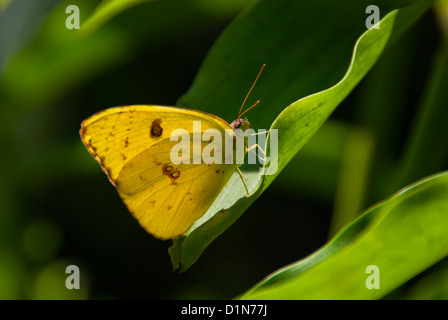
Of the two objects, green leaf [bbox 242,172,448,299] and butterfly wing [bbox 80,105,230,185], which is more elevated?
butterfly wing [bbox 80,105,230,185]

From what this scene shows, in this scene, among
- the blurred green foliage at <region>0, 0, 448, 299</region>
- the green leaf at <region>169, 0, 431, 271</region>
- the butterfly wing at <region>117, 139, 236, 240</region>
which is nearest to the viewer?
the green leaf at <region>169, 0, 431, 271</region>

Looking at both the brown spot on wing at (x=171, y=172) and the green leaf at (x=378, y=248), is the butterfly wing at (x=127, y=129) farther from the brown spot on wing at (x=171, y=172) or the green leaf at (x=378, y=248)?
the green leaf at (x=378, y=248)

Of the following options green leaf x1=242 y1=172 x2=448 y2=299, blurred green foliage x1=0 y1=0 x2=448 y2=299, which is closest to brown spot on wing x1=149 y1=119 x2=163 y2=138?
blurred green foliage x1=0 y1=0 x2=448 y2=299

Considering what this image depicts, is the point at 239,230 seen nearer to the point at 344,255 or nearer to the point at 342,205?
the point at 342,205

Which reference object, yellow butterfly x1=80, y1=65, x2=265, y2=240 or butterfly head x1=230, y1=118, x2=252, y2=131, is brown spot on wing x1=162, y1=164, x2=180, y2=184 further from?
butterfly head x1=230, y1=118, x2=252, y2=131

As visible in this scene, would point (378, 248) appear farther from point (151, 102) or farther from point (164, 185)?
point (151, 102)

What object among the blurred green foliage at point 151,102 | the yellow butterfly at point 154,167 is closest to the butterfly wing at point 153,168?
the yellow butterfly at point 154,167

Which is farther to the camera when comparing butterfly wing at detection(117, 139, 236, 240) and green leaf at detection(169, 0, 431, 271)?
butterfly wing at detection(117, 139, 236, 240)

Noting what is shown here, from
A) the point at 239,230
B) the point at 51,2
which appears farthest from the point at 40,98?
the point at 239,230
